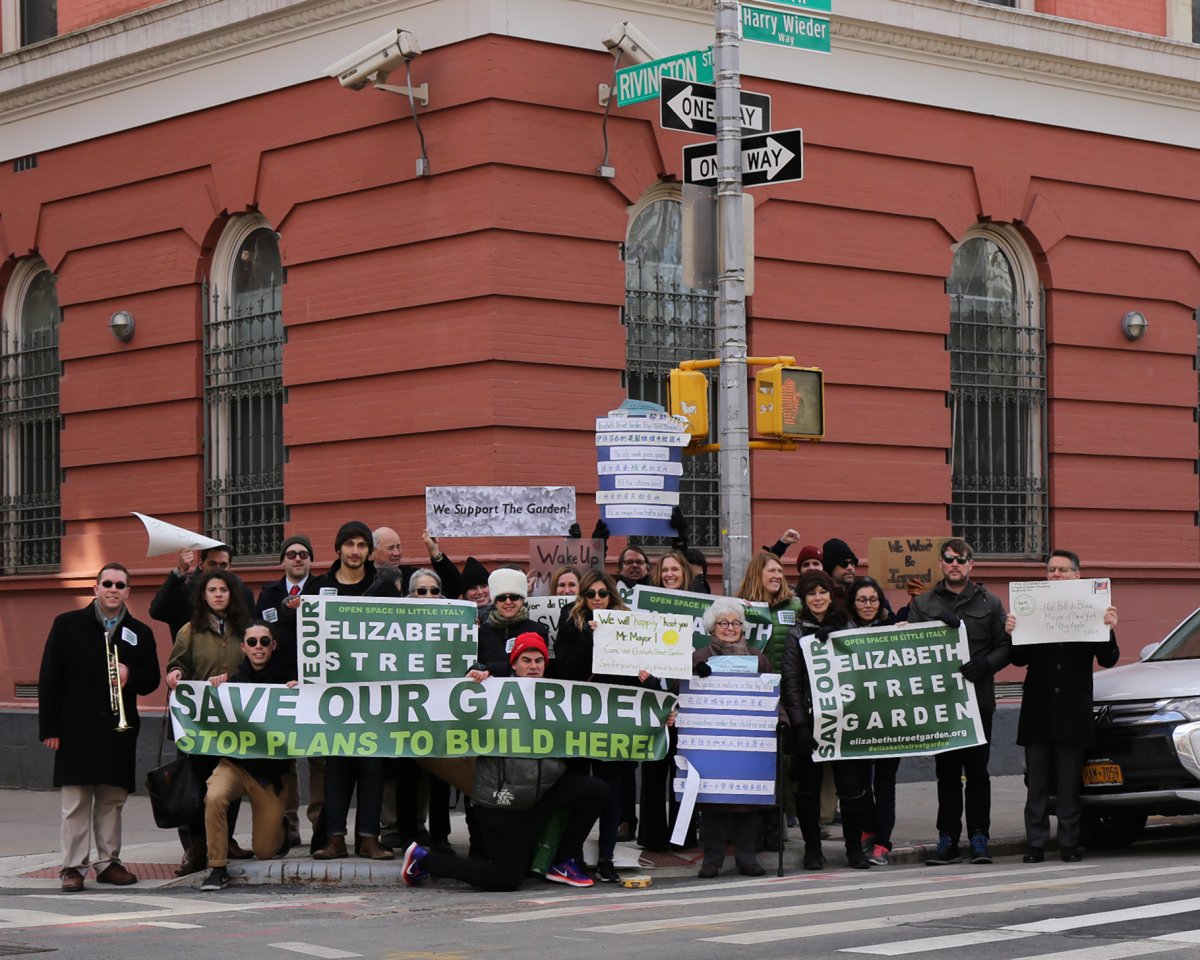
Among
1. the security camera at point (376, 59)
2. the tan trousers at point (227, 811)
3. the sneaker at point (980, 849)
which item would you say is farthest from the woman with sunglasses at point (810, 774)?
Answer: the security camera at point (376, 59)

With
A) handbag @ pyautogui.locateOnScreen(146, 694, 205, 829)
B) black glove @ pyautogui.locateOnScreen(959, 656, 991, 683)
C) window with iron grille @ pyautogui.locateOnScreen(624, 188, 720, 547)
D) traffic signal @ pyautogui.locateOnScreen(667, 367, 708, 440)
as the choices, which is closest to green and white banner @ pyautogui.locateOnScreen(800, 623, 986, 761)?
black glove @ pyautogui.locateOnScreen(959, 656, 991, 683)

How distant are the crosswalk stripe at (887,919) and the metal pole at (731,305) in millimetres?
3439

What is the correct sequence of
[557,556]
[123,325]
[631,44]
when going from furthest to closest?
[123,325]
[631,44]
[557,556]

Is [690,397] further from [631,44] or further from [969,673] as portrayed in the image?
[631,44]

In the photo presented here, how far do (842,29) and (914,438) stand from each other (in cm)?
379

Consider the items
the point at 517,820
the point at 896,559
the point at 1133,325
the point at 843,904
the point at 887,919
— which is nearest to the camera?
the point at 887,919

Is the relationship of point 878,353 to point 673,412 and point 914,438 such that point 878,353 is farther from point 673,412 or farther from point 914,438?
point 673,412

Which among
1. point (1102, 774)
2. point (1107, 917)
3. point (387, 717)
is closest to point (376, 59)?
point (387, 717)

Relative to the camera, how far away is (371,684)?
1260cm

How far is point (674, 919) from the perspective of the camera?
10164mm

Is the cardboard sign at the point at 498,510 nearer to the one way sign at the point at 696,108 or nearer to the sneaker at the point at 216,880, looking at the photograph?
Answer: the one way sign at the point at 696,108

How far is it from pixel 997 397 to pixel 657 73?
5.72 metres

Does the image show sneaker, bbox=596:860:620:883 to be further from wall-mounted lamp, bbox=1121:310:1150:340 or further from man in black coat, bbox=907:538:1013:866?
wall-mounted lamp, bbox=1121:310:1150:340

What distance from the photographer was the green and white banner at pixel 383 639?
12633 mm
